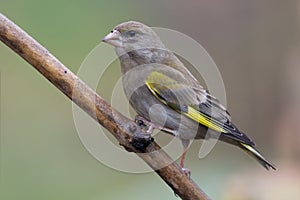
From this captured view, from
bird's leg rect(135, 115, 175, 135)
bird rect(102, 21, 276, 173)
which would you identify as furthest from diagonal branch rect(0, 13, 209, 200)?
bird rect(102, 21, 276, 173)

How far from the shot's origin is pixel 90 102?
2.46 metres

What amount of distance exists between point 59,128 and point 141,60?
2.89 metres

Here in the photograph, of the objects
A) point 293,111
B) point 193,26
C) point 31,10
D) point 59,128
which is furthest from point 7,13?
point 293,111

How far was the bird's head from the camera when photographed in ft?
9.84

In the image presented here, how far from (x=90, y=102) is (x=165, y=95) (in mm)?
624

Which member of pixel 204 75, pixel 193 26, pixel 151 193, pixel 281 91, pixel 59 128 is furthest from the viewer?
pixel 193 26

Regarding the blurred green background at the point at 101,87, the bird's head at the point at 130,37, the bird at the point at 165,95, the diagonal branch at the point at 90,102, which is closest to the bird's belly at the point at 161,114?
Answer: the bird at the point at 165,95

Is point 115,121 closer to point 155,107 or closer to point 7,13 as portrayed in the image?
point 155,107

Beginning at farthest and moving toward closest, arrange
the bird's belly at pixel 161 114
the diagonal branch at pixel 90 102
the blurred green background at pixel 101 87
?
the blurred green background at pixel 101 87 < the bird's belly at pixel 161 114 < the diagonal branch at pixel 90 102

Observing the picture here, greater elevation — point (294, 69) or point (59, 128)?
point (294, 69)

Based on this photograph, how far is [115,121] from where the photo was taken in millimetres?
2428

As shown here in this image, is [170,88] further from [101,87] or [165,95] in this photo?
[101,87]

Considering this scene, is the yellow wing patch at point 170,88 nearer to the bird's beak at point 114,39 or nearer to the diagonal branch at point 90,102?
the bird's beak at point 114,39

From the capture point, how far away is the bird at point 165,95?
2.96 metres
